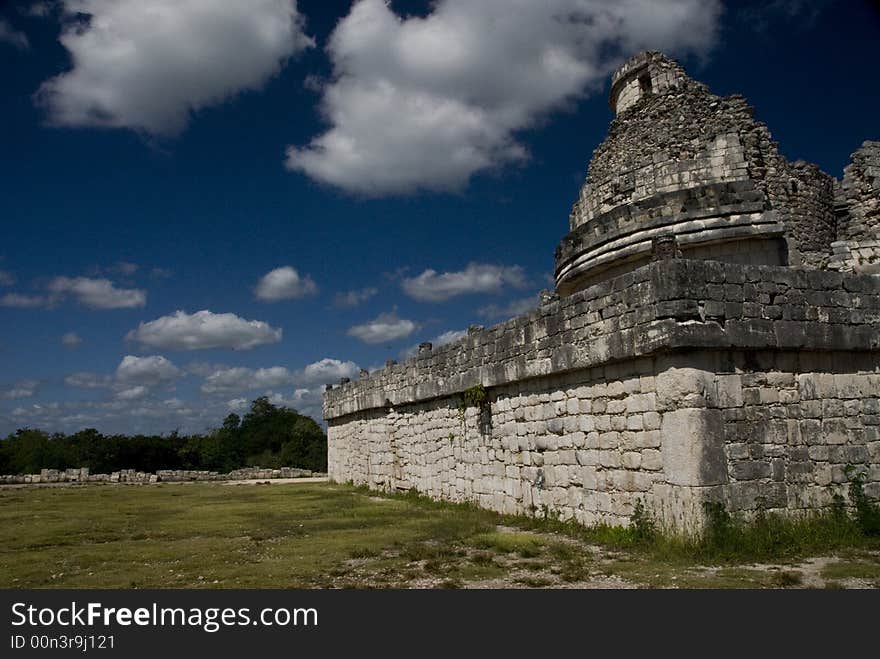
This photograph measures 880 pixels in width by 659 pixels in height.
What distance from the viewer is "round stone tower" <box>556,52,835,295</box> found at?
12594mm

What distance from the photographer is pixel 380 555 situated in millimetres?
8484

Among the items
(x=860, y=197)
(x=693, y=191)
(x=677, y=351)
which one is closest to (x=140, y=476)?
(x=693, y=191)

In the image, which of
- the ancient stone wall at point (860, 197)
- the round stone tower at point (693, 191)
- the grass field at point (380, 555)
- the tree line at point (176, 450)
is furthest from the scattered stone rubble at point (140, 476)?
the ancient stone wall at point (860, 197)

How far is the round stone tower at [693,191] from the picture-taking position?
12.6 meters

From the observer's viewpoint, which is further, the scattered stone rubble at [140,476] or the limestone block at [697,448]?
the scattered stone rubble at [140,476]

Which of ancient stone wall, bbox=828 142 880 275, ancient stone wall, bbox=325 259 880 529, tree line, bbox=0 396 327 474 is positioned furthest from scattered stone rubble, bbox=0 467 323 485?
ancient stone wall, bbox=828 142 880 275

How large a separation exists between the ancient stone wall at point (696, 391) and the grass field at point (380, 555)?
67 cm

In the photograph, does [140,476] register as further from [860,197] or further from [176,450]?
[860,197]

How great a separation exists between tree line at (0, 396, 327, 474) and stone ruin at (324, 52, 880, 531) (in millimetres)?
30705

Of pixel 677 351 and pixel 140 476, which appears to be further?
pixel 140 476

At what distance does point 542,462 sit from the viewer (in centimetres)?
1074

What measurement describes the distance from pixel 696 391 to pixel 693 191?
6326mm

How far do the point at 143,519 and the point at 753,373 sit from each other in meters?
11.6

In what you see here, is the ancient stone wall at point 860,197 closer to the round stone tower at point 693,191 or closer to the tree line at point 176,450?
the round stone tower at point 693,191
